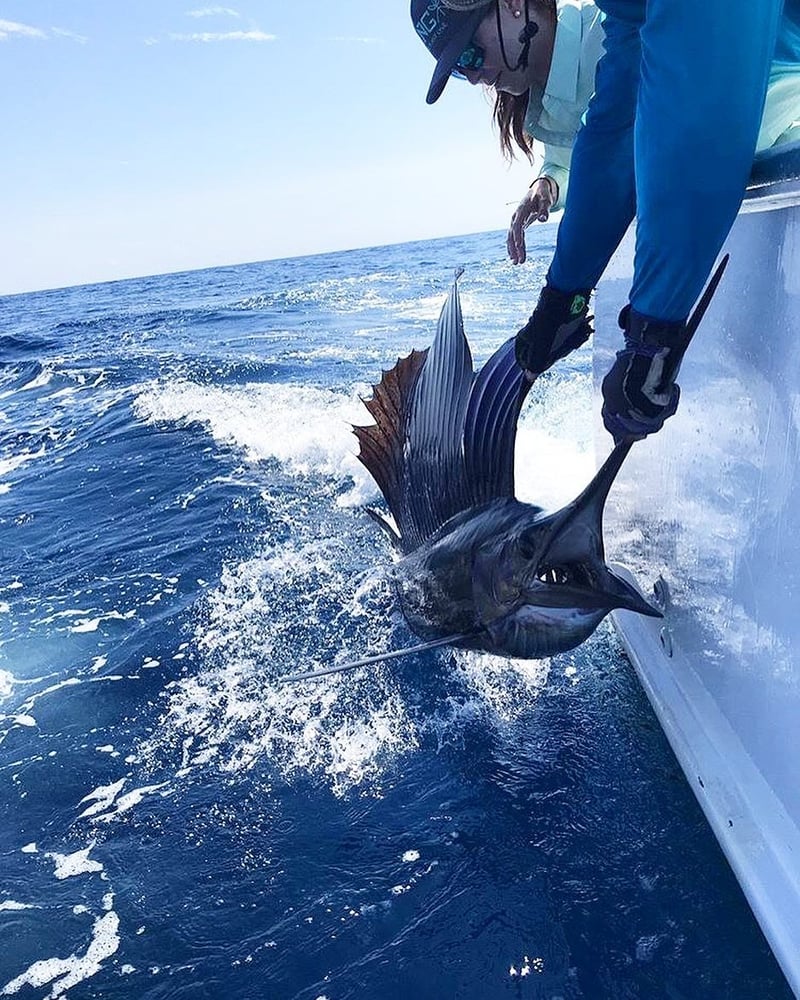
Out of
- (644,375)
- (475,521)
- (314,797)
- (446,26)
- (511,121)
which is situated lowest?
(314,797)

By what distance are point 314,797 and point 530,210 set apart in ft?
5.63

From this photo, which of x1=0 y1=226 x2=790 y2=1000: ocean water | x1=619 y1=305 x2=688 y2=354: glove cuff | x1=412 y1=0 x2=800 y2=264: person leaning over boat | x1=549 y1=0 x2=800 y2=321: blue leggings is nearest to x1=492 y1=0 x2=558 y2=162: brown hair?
x1=412 y1=0 x2=800 y2=264: person leaning over boat

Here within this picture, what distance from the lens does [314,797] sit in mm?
2131

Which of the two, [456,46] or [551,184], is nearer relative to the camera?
[456,46]

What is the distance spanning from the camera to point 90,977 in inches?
67.9

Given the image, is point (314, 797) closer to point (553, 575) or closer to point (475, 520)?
point (475, 520)

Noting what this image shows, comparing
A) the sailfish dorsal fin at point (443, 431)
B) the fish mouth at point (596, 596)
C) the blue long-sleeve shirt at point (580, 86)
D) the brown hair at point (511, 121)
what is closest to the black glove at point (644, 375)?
the fish mouth at point (596, 596)

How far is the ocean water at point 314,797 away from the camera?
64.5 inches

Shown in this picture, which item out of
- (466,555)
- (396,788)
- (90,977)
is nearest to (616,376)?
(466,555)

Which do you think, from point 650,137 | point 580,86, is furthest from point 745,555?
point 580,86

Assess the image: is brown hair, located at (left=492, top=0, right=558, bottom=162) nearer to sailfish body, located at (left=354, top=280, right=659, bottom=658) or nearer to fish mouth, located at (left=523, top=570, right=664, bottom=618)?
sailfish body, located at (left=354, top=280, right=659, bottom=658)

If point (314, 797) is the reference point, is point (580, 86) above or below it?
above

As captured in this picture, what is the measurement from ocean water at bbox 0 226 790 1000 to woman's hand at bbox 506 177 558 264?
127cm

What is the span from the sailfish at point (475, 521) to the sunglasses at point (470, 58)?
426 millimetres
